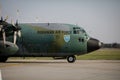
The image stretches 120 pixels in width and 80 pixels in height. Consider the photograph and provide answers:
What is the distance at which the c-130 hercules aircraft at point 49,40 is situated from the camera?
3475 cm

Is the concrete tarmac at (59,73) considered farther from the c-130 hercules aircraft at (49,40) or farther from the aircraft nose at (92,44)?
the aircraft nose at (92,44)

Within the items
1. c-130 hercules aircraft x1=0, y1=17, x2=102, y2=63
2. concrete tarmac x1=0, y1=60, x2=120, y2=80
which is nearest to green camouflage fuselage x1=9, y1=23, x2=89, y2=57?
c-130 hercules aircraft x1=0, y1=17, x2=102, y2=63

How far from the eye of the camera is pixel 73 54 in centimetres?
3503

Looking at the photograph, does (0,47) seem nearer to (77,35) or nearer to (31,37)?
(31,37)

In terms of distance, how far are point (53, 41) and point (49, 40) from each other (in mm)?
468

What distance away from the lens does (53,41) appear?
34875mm

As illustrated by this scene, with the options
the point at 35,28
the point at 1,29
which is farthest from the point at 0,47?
the point at 35,28

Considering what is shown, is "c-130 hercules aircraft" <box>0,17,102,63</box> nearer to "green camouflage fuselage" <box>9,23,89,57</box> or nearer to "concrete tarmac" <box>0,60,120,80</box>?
"green camouflage fuselage" <box>9,23,89,57</box>

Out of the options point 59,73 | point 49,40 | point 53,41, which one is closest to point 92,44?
point 53,41

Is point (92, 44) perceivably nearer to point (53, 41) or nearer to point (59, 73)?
point (53, 41)

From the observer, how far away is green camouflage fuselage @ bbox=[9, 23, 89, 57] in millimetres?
34750

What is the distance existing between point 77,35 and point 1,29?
8537 millimetres

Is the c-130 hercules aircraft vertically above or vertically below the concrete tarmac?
above

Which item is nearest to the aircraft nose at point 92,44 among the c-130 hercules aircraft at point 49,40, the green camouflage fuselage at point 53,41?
the c-130 hercules aircraft at point 49,40
